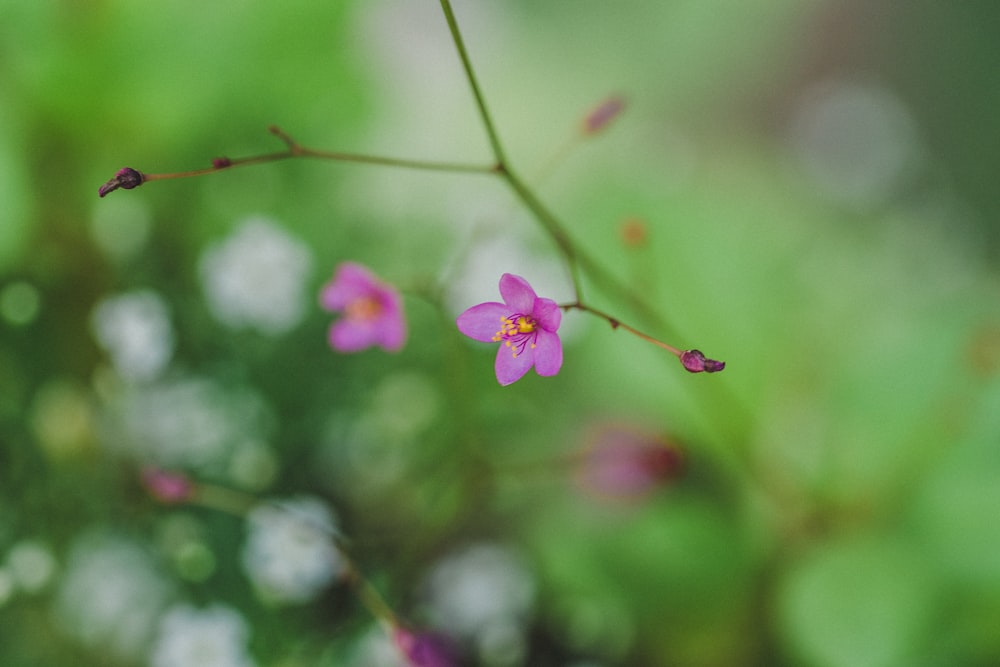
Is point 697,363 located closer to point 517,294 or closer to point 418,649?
point 517,294

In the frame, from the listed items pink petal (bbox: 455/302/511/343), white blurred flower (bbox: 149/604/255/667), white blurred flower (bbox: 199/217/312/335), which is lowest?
white blurred flower (bbox: 149/604/255/667)

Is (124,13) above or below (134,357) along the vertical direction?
above

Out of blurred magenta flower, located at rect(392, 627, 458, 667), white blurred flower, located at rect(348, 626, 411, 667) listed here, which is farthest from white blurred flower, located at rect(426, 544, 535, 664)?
blurred magenta flower, located at rect(392, 627, 458, 667)

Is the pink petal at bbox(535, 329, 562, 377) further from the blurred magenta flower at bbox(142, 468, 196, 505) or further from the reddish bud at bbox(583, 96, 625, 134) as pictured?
the blurred magenta flower at bbox(142, 468, 196, 505)

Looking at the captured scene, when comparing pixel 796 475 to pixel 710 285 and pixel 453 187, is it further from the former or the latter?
pixel 453 187

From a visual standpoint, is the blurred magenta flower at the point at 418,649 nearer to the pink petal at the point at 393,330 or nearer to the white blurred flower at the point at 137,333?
the pink petal at the point at 393,330

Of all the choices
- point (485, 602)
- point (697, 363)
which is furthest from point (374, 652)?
point (697, 363)

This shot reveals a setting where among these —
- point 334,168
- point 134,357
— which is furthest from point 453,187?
point 134,357
